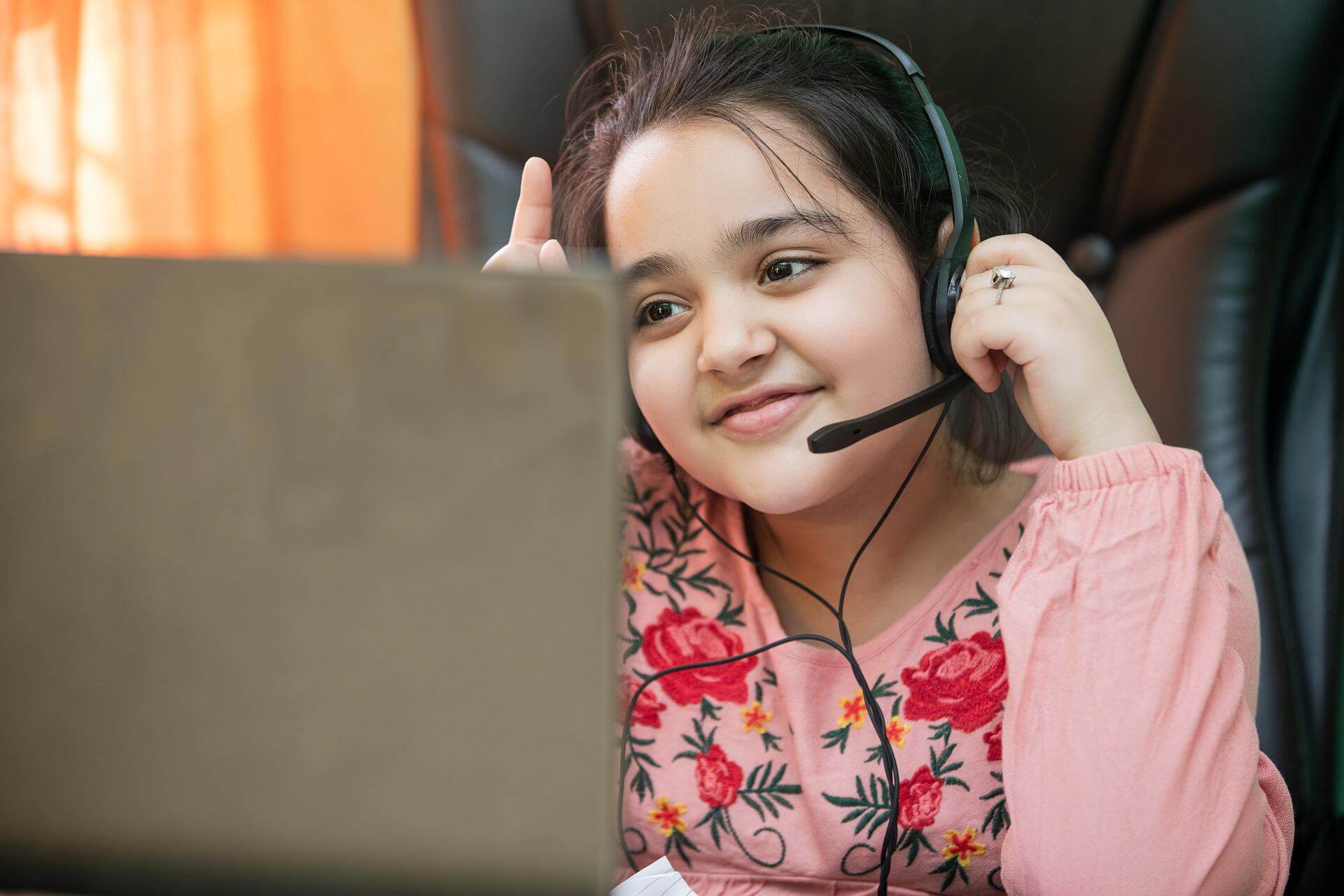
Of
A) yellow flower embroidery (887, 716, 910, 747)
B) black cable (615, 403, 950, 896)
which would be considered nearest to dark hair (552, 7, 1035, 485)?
black cable (615, 403, 950, 896)

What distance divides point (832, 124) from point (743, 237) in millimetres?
143

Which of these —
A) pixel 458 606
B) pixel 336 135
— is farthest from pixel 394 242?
pixel 458 606

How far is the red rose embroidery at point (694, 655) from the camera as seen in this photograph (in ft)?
2.72

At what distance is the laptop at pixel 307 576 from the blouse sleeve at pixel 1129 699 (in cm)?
42

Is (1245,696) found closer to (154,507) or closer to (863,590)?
(863,590)

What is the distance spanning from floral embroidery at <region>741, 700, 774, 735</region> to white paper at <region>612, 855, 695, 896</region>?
5.8 inches

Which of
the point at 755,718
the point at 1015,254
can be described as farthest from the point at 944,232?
the point at 755,718

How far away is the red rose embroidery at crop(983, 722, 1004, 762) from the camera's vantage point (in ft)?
2.48

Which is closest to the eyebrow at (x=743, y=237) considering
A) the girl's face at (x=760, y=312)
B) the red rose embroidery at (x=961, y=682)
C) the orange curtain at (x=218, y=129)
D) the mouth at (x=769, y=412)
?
the girl's face at (x=760, y=312)

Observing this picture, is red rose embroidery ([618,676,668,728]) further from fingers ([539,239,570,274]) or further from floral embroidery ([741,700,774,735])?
fingers ([539,239,570,274])

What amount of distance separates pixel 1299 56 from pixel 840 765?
2.26ft

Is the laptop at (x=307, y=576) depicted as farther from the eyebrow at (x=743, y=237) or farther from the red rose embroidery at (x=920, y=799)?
the red rose embroidery at (x=920, y=799)

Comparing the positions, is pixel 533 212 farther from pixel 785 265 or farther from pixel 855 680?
pixel 855 680

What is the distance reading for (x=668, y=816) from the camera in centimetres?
80
